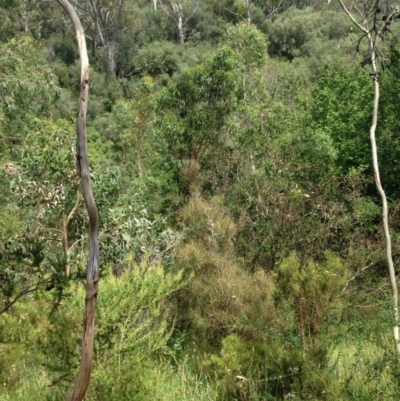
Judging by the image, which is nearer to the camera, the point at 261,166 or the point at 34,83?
the point at 34,83

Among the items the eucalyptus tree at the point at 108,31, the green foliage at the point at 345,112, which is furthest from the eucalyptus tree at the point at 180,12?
the green foliage at the point at 345,112

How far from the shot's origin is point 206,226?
1016cm

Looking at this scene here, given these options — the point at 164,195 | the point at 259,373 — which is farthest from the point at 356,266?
the point at 259,373

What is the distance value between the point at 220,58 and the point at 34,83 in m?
3.73

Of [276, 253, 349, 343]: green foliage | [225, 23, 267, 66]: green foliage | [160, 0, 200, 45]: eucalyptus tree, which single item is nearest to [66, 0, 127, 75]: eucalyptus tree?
[160, 0, 200, 45]: eucalyptus tree

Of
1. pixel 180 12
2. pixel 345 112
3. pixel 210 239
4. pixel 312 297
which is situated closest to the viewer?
pixel 312 297

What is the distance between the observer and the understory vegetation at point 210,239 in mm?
4078

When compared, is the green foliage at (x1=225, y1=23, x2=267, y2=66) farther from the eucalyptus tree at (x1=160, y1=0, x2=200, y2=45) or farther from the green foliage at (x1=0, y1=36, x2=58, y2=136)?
the eucalyptus tree at (x1=160, y1=0, x2=200, y2=45)

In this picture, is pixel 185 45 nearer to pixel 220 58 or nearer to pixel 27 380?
pixel 220 58

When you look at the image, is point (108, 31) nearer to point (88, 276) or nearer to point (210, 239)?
point (210, 239)

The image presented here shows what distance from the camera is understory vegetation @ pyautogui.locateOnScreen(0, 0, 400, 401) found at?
4.08m

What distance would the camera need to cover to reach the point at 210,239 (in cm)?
988

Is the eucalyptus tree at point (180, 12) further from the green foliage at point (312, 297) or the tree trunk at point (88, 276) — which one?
the tree trunk at point (88, 276)

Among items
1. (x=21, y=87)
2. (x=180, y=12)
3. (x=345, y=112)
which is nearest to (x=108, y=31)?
(x=180, y=12)
